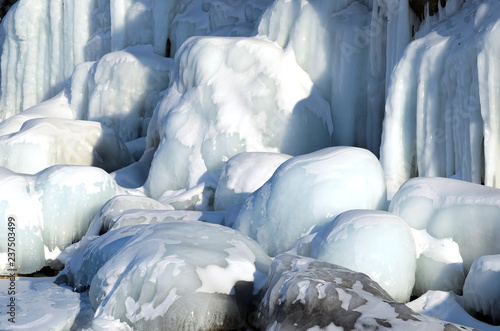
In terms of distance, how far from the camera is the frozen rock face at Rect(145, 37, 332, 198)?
795cm

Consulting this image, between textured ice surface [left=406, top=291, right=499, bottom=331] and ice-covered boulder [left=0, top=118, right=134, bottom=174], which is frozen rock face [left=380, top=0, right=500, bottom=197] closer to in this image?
textured ice surface [left=406, top=291, right=499, bottom=331]

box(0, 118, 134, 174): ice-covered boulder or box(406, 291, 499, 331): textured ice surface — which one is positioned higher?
box(406, 291, 499, 331): textured ice surface

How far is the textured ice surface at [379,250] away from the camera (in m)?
4.52

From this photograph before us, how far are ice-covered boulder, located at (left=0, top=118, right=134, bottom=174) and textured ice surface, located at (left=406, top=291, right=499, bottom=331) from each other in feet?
20.3

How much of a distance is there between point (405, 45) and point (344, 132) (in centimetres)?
143

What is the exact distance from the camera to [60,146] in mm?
9375

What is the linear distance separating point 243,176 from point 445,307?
3.02 meters

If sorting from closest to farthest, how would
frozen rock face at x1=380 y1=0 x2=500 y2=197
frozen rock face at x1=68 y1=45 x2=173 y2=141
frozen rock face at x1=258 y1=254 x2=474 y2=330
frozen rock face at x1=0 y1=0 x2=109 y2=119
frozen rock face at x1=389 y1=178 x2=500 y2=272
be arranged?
frozen rock face at x1=258 y1=254 x2=474 y2=330
frozen rock face at x1=389 y1=178 x2=500 y2=272
frozen rock face at x1=380 y1=0 x2=500 y2=197
frozen rock face at x1=68 y1=45 x2=173 y2=141
frozen rock face at x1=0 y1=0 x2=109 y2=119

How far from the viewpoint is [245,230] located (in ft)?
18.9

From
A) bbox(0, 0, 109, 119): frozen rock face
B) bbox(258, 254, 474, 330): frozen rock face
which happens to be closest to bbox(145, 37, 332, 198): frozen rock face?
bbox(258, 254, 474, 330): frozen rock face

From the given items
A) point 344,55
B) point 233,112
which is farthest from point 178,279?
point 344,55

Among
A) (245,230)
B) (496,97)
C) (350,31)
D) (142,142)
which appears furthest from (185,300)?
(142,142)

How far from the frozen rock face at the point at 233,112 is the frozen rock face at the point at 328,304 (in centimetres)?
411

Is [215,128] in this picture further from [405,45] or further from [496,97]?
[496,97]
